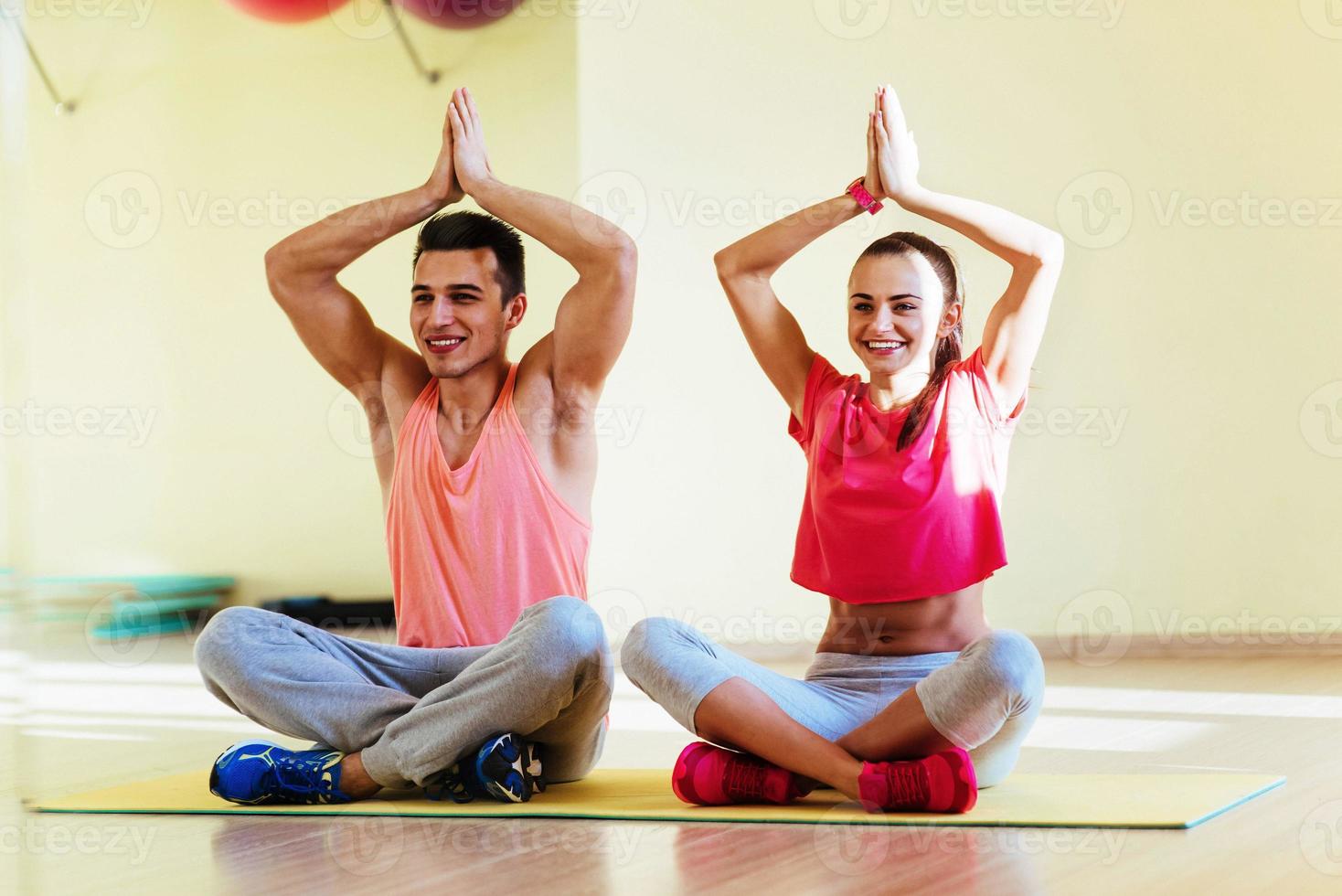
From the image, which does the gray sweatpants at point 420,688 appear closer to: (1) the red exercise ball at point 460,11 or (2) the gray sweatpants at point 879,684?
(2) the gray sweatpants at point 879,684

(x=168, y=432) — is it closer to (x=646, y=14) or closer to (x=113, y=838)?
(x=646, y=14)

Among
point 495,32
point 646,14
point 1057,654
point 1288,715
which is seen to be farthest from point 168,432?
point 1288,715

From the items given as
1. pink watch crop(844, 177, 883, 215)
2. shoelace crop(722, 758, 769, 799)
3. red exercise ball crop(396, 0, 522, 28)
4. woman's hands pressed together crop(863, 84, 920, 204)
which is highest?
red exercise ball crop(396, 0, 522, 28)

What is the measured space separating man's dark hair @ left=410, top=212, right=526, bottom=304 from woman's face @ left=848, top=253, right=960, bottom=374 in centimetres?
43

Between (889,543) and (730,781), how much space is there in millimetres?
317

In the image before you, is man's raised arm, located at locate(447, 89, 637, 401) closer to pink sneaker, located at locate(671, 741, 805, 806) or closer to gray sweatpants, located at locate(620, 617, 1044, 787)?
gray sweatpants, located at locate(620, 617, 1044, 787)

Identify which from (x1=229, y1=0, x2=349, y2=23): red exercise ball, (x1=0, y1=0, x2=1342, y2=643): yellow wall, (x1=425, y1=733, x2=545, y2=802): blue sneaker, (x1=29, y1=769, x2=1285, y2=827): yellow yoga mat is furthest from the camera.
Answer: (x1=229, y1=0, x2=349, y2=23): red exercise ball

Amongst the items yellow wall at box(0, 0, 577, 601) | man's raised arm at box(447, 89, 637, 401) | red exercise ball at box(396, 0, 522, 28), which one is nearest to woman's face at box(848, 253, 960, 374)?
man's raised arm at box(447, 89, 637, 401)

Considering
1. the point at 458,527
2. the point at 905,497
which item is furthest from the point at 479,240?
the point at 905,497

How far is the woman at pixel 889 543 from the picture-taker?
1409 millimetres

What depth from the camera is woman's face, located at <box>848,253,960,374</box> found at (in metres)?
1.63

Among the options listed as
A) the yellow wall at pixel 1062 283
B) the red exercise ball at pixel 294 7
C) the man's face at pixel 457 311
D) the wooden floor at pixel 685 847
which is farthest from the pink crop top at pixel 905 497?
the red exercise ball at pixel 294 7

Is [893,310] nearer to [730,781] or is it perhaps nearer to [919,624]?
[919,624]

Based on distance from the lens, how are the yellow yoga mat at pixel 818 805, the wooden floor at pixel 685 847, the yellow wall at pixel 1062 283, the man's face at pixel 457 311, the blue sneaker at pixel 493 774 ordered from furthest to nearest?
the yellow wall at pixel 1062 283
the man's face at pixel 457 311
the blue sneaker at pixel 493 774
the yellow yoga mat at pixel 818 805
the wooden floor at pixel 685 847
